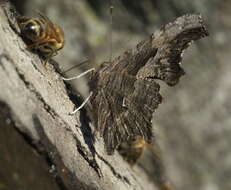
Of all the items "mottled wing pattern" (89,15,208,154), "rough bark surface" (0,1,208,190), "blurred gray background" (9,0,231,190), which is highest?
"rough bark surface" (0,1,208,190)

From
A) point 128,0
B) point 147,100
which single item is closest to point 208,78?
point 128,0

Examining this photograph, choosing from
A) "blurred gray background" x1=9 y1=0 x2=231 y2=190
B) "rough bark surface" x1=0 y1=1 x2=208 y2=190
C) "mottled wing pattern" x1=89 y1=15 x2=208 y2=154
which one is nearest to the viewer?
"rough bark surface" x1=0 y1=1 x2=208 y2=190

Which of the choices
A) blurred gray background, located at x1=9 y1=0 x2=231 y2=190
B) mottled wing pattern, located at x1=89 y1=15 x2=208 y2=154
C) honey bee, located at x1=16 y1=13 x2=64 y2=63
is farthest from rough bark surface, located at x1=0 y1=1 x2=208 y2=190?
blurred gray background, located at x1=9 y1=0 x2=231 y2=190

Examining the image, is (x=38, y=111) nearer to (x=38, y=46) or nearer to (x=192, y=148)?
(x=38, y=46)

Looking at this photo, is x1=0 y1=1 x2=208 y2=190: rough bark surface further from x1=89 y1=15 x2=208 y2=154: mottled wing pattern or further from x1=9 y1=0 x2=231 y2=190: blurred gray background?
x1=9 y1=0 x2=231 y2=190: blurred gray background

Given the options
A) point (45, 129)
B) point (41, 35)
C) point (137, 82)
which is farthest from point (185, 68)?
point (45, 129)

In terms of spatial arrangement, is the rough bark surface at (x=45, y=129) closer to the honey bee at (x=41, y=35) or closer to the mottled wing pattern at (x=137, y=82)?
the honey bee at (x=41, y=35)
